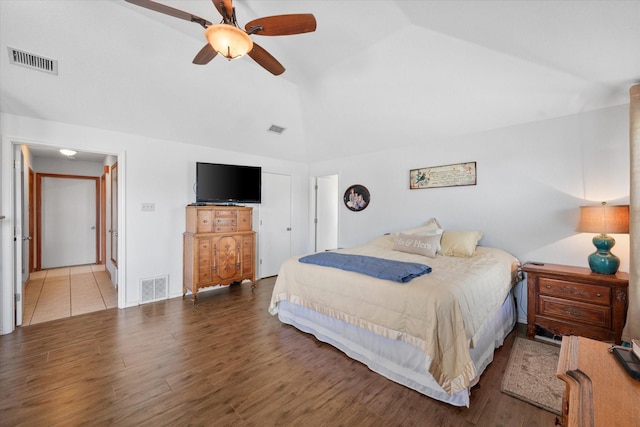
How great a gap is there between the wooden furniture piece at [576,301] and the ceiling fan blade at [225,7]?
11.3ft

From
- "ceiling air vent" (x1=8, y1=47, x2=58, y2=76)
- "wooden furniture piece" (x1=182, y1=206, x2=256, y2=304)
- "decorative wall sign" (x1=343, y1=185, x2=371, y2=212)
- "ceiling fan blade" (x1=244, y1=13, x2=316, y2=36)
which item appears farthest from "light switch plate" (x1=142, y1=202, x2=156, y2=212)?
"decorative wall sign" (x1=343, y1=185, x2=371, y2=212)

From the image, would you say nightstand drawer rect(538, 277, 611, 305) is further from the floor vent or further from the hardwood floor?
the floor vent

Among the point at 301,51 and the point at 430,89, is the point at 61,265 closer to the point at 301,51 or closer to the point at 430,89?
the point at 301,51

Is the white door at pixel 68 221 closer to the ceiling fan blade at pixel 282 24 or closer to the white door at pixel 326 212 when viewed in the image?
the white door at pixel 326 212

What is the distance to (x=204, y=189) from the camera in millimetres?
4000

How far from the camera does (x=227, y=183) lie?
13.8 feet

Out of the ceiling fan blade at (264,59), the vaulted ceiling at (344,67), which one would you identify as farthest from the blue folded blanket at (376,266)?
the vaulted ceiling at (344,67)

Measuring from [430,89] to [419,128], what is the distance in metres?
0.75

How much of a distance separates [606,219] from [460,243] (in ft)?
4.02

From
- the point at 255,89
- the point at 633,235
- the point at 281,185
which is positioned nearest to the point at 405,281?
the point at 633,235

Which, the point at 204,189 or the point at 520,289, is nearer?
the point at 520,289

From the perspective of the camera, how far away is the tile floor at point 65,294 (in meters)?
3.30

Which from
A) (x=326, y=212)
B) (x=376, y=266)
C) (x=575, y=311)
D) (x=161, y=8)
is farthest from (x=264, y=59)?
(x=326, y=212)

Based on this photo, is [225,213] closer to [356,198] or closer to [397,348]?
[356,198]
